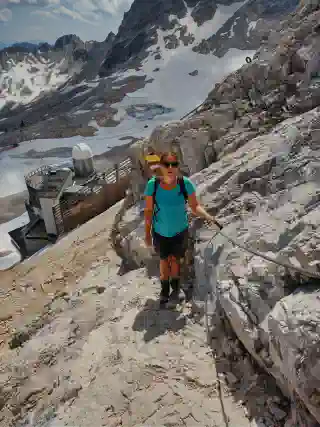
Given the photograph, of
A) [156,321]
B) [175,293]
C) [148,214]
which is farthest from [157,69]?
[156,321]

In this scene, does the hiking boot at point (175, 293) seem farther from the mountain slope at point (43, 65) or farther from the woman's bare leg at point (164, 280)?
the mountain slope at point (43, 65)

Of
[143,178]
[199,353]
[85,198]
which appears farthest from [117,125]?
[199,353]

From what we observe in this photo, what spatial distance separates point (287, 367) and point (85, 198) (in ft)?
50.1

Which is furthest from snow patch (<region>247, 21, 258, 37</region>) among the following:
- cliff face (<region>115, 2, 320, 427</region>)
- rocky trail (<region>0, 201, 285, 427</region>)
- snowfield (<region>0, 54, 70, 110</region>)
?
rocky trail (<region>0, 201, 285, 427</region>)

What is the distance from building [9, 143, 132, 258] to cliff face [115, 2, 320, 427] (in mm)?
8556

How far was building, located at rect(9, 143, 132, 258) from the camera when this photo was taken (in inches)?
683

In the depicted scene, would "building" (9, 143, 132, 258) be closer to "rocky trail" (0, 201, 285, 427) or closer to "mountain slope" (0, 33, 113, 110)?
"rocky trail" (0, 201, 285, 427)

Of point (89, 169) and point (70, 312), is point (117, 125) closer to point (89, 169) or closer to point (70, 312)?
point (89, 169)

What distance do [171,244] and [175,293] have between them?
797mm

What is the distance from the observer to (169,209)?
4352 millimetres

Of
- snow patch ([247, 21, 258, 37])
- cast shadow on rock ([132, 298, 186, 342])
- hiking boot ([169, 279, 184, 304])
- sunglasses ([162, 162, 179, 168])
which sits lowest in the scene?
cast shadow on rock ([132, 298, 186, 342])

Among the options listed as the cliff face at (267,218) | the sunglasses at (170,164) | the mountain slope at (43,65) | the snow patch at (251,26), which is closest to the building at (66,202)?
the cliff face at (267,218)

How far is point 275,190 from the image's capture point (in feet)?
16.6

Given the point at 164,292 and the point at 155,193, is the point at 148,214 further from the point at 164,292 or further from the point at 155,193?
the point at 164,292
